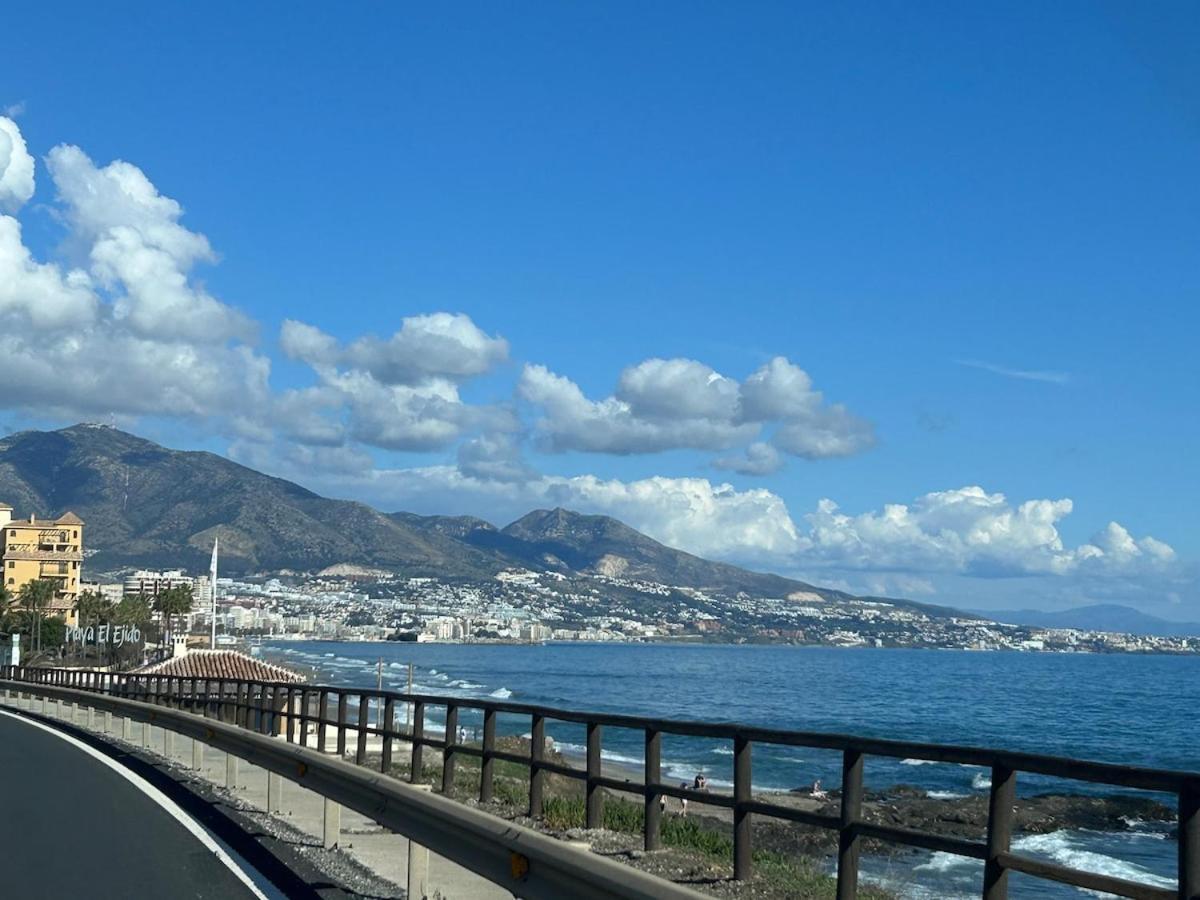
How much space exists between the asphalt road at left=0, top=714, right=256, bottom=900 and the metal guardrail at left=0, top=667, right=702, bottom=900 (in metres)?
1.06

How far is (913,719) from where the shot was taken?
9431cm

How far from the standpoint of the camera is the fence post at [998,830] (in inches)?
291

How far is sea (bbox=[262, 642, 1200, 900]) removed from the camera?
32062 millimetres

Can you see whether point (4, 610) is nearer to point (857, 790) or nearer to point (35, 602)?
point (35, 602)

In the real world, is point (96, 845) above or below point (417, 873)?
below

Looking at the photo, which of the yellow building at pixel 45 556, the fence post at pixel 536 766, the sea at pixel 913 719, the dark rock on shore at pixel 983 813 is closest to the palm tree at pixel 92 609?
the yellow building at pixel 45 556

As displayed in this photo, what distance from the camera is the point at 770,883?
447 inches

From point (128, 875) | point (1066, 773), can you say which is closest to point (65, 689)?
point (128, 875)

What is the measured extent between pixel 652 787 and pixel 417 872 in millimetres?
2324

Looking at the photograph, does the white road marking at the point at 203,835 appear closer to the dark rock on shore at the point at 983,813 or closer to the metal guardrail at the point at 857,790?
the metal guardrail at the point at 857,790

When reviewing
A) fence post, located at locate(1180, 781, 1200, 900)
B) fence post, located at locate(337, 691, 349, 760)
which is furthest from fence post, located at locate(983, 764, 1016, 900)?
fence post, located at locate(337, 691, 349, 760)

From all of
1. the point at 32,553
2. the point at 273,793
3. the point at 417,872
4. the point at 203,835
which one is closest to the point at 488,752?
the point at 203,835

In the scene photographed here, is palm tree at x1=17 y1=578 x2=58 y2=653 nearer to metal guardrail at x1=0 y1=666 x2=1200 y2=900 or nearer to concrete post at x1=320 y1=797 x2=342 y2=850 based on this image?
concrete post at x1=320 y1=797 x2=342 y2=850

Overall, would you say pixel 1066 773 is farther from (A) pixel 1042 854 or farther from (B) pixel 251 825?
(A) pixel 1042 854
